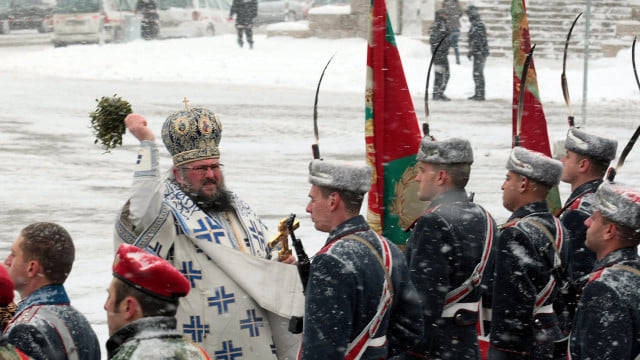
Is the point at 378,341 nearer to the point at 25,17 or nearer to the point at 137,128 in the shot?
the point at 137,128

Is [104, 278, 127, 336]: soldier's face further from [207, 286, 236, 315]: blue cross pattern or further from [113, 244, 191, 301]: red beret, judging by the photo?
[207, 286, 236, 315]: blue cross pattern

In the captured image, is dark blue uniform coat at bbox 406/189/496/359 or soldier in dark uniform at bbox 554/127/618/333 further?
soldier in dark uniform at bbox 554/127/618/333

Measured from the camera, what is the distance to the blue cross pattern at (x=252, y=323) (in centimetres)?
418

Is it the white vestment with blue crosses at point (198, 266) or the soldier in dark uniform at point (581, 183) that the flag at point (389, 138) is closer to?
the soldier in dark uniform at point (581, 183)

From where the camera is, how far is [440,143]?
452 cm

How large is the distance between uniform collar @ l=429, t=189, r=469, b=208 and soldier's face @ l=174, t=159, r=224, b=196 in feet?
3.23

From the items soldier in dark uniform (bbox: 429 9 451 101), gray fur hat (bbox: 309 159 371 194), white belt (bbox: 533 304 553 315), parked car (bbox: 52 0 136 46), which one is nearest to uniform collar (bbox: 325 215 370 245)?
gray fur hat (bbox: 309 159 371 194)

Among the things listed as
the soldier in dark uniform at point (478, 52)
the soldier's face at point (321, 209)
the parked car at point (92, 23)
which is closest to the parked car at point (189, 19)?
the parked car at point (92, 23)

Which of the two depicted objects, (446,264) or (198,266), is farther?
(446,264)

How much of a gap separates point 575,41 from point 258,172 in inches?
737

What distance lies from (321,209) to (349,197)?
0.12 metres

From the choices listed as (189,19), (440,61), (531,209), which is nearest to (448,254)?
(531,209)

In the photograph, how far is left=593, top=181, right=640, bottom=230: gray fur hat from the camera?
3.73 meters

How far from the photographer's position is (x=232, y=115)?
1864 centimetres
